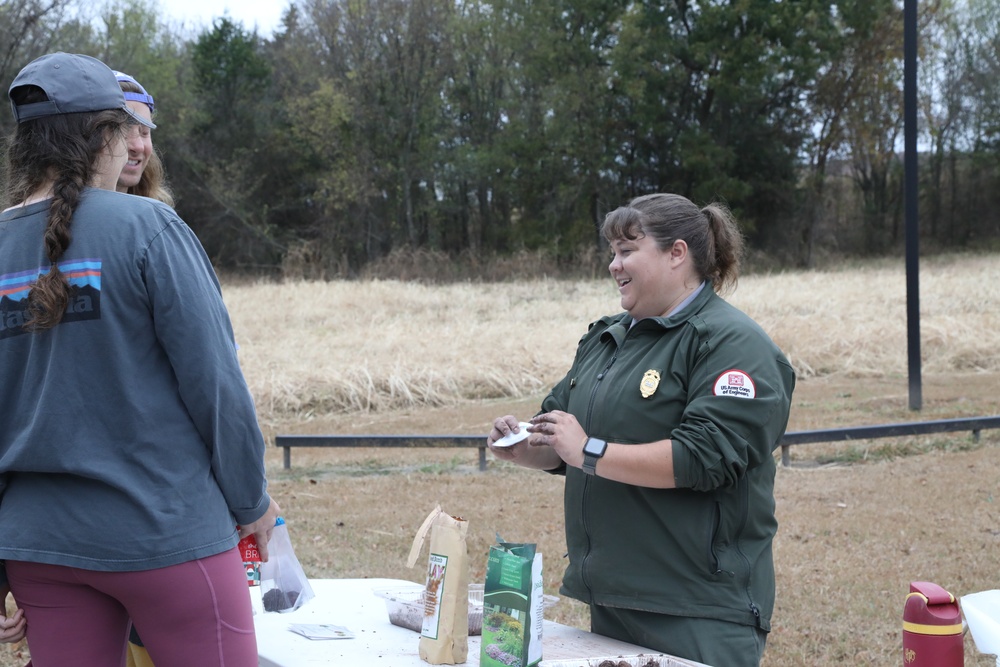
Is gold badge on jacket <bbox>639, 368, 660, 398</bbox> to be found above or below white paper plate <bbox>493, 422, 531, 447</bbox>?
above

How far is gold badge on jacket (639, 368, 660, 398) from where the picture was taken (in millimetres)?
2553

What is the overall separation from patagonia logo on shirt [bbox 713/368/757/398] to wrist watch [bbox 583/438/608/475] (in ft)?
1.02

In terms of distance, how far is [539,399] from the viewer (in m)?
12.5

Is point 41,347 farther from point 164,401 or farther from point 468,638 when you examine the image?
point 468,638

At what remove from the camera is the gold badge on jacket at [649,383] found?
101 inches

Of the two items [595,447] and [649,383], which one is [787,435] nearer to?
[649,383]

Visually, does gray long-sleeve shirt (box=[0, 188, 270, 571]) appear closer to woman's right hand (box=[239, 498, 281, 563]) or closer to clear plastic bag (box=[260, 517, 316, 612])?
woman's right hand (box=[239, 498, 281, 563])

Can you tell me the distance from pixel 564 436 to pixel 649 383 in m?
0.27

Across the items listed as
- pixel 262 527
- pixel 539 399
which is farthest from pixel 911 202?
pixel 262 527

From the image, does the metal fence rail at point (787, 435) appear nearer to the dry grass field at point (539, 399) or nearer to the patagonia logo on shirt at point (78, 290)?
the dry grass field at point (539, 399)

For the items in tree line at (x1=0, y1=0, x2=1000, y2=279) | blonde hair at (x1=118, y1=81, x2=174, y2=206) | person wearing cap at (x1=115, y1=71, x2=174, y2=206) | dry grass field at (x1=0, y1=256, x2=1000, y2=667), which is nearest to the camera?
person wearing cap at (x1=115, y1=71, x2=174, y2=206)

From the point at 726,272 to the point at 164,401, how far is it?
1.59 m

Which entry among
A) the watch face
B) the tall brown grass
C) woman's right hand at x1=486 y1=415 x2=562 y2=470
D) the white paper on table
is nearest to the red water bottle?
the white paper on table

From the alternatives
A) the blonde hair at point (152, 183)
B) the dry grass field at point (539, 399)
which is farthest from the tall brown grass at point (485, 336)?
the blonde hair at point (152, 183)
